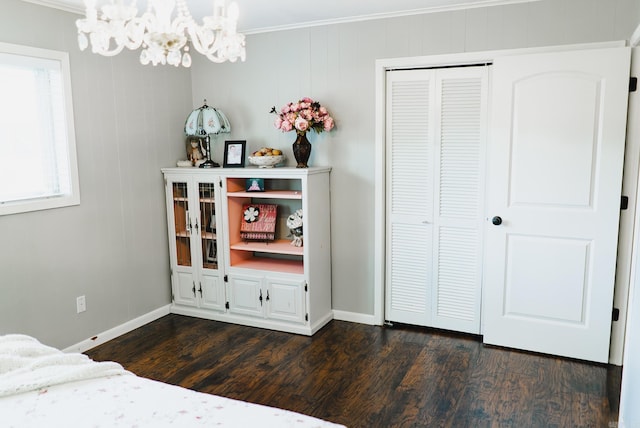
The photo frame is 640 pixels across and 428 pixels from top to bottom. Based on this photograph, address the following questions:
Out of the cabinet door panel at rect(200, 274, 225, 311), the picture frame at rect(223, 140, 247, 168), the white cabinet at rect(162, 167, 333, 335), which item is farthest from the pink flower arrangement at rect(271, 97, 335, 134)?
the cabinet door panel at rect(200, 274, 225, 311)

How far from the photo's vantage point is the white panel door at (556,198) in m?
3.20

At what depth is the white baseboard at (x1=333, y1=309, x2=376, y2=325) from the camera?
4176 mm

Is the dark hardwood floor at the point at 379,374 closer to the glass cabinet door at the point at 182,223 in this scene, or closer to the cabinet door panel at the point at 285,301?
the cabinet door panel at the point at 285,301

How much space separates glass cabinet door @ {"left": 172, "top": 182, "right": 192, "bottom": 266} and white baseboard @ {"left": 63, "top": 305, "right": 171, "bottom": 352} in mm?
454

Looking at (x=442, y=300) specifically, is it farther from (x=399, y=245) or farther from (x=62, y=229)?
(x=62, y=229)

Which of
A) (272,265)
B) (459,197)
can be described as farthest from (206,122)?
(459,197)

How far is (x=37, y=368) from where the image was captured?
190 centimetres

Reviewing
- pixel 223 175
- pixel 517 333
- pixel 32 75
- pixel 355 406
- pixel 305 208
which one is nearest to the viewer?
pixel 355 406

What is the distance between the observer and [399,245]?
159 inches

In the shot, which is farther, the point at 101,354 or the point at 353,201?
the point at 353,201

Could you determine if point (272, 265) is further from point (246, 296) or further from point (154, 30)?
point (154, 30)

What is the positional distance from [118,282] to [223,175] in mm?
1174

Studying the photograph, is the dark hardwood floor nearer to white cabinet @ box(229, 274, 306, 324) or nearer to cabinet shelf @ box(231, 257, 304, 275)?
white cabinet @ box(229, 274, 306, 324)

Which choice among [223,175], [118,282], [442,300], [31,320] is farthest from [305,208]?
[31,320]
